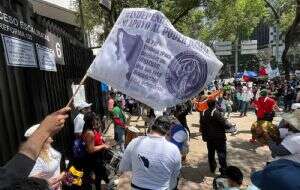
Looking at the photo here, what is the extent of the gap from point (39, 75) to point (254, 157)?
625cm

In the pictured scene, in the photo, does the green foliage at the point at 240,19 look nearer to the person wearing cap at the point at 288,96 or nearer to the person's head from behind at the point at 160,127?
the person wearing cap at the point at 288,96

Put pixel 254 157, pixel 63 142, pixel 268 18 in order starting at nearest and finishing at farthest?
1. pixel 63 142
2. pixel 254 157
3. pixel 268 18

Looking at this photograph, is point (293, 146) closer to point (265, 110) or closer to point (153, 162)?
point (153, 162)

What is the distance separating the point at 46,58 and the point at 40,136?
5.36 m

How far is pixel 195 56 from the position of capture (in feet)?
17.6

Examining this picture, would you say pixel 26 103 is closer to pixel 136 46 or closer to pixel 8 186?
pixel 136 46

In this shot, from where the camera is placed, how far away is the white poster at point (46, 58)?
295 inches

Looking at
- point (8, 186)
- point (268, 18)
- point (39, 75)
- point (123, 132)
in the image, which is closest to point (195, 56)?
point (39, 75)

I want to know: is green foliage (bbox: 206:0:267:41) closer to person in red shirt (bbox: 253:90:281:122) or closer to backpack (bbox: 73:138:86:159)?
person in red shirt (bbox: 253:90:281:122)

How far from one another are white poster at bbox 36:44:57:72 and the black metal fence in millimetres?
104

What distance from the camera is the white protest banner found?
16.9ft

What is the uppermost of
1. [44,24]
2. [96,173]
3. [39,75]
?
[44,24]

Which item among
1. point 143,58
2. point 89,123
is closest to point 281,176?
point 143,58

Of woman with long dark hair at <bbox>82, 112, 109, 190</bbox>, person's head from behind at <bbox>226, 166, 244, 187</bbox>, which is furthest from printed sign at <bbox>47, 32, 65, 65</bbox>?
person's head from behind at <bbox>226, 166, 244, 187</bbox>
